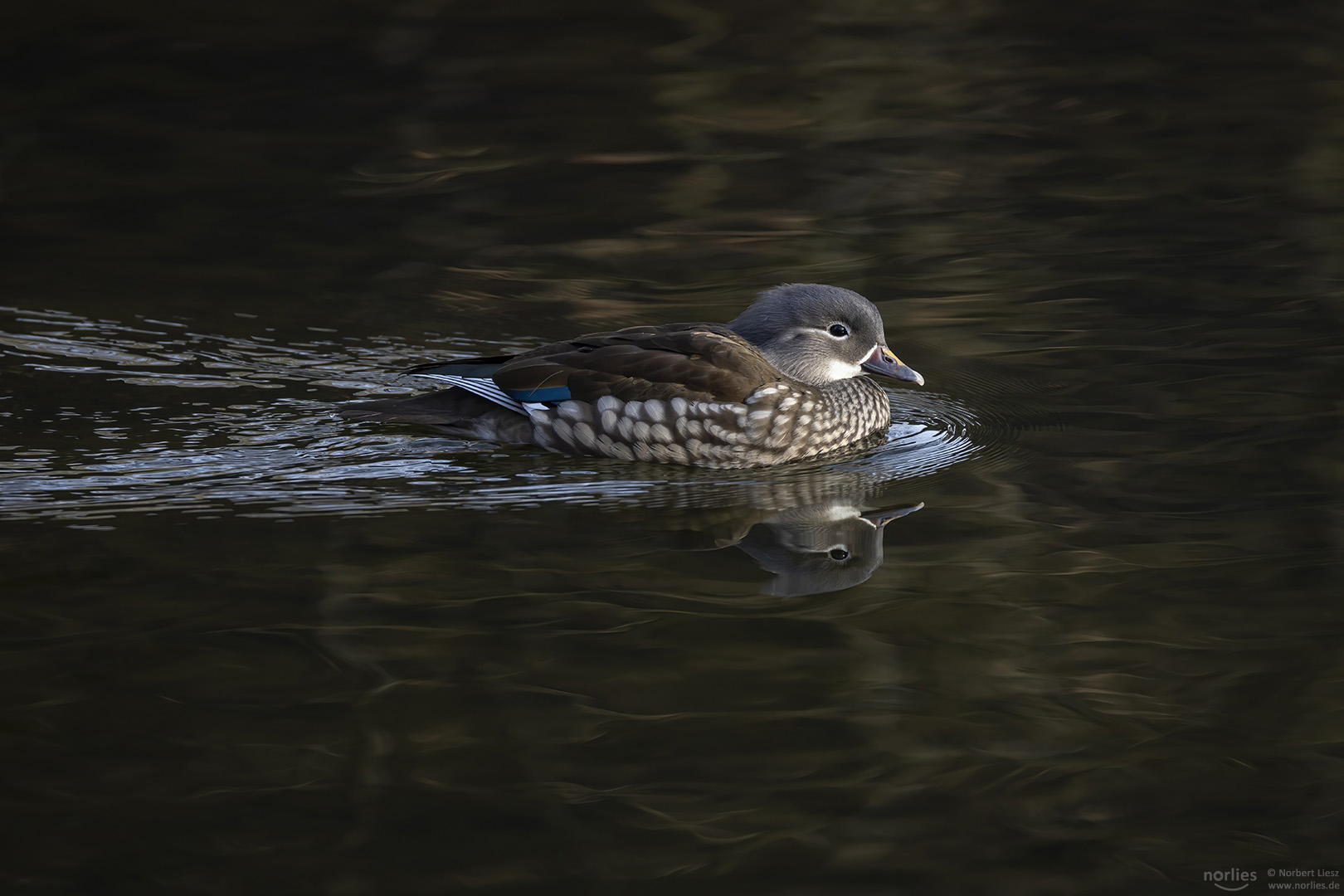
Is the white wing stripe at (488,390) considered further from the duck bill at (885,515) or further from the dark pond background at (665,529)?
the duck bill at (885,515)

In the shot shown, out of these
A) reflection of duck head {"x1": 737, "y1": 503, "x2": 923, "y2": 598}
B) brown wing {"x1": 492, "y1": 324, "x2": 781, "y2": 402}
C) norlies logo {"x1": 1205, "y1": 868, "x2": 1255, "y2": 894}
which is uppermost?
brown wing {"x1": 492, "y1": 324, "x2": 781, "y2": 402}

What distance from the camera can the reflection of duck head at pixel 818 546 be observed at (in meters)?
6.05

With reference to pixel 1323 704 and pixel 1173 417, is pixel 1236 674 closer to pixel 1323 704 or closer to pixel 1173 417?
pixel 1323 704

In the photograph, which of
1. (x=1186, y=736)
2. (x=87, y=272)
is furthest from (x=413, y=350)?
(x=1186, y=736)

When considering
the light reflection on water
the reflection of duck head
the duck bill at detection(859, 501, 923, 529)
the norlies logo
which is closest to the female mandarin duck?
the light reflection on water

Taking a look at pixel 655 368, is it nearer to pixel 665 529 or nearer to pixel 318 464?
pixel 665 529

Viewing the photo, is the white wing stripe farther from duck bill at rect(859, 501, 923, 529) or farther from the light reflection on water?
duck bill at rect(859, 501, 923, 529)

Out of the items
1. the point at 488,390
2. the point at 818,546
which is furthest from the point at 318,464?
the point at 818,546

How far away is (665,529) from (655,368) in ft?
3.71

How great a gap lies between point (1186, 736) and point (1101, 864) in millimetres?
768

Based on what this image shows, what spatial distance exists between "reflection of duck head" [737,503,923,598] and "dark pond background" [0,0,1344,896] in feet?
0.11

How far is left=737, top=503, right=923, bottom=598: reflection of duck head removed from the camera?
6.05 meters

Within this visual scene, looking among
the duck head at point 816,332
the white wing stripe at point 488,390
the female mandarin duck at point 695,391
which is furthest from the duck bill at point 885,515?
the white wing stripe at point 488,390

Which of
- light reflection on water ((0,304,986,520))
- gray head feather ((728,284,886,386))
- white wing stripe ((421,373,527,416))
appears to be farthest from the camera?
gray head feather ((728,284,886,386))
